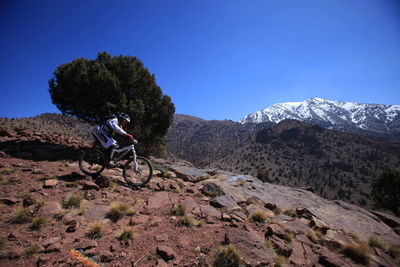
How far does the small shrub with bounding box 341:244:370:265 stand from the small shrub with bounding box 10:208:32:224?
29.2ft

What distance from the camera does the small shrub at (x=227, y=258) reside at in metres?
3.62

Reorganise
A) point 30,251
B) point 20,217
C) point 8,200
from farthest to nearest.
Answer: point 8,200 → point 20,217 → point 30,251

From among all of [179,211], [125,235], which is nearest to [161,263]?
[125,235]

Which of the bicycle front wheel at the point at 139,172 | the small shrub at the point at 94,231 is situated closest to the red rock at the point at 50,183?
the bicycle front wheel at the point at 139,172

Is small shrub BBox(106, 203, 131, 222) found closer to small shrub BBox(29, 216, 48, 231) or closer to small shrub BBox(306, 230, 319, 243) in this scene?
small shrub BBox(29, 216, 48, 231)

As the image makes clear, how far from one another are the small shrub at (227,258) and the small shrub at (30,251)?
3454mm

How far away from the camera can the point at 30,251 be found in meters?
3.19

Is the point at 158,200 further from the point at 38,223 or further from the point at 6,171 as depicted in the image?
the point at 6,171

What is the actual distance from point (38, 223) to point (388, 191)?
170 ft

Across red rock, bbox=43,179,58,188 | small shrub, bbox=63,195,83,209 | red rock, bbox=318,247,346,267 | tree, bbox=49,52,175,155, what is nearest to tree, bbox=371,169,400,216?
red rock, bbox=318,247,346,267

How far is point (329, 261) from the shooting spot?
459cm

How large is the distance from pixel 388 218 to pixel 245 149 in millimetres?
174238

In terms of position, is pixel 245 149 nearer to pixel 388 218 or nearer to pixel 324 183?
pixel 324 183

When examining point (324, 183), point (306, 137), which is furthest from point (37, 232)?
point (306, 137)
